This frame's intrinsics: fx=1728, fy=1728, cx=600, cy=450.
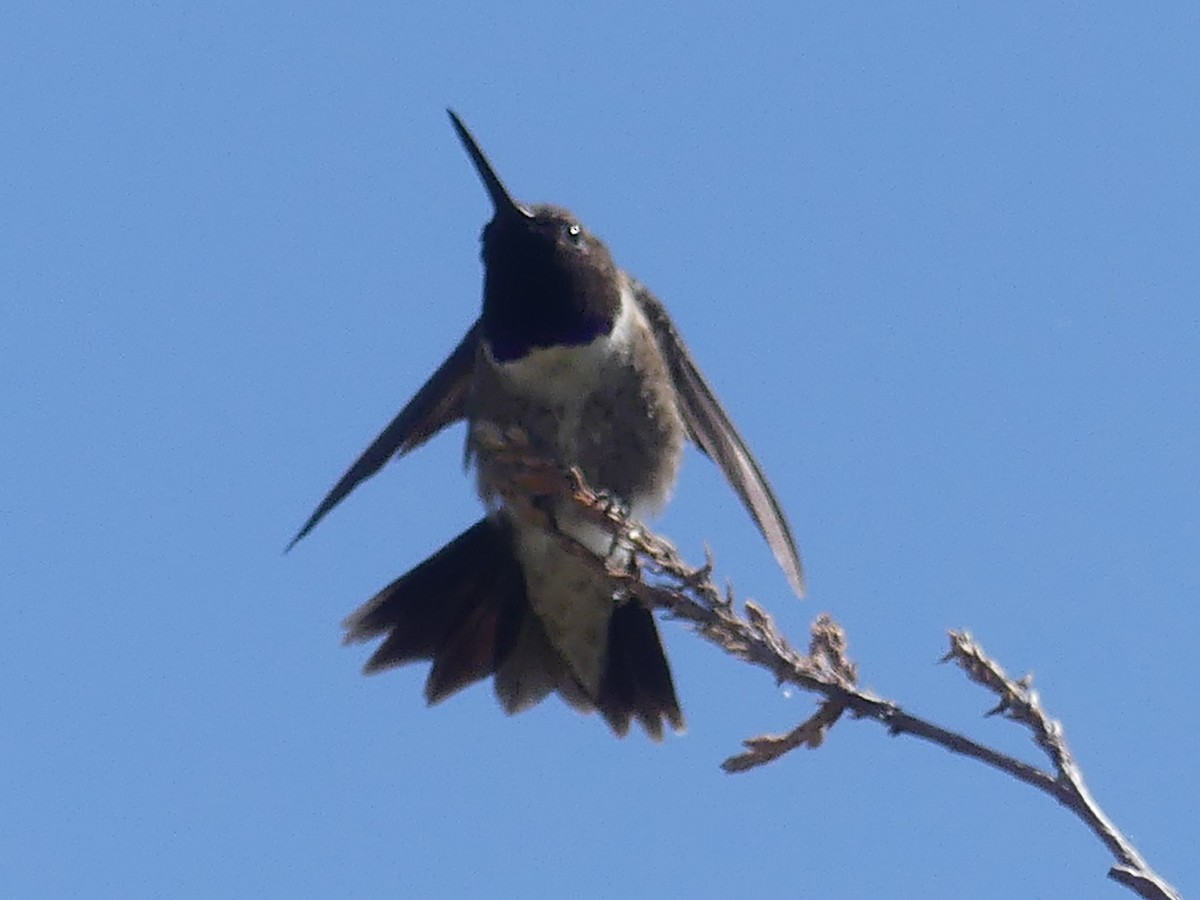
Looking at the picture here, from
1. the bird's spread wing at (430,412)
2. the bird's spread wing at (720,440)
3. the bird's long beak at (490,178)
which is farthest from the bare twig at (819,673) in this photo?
the bird's long beak at (490,178)

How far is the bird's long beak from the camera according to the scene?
17.8ft

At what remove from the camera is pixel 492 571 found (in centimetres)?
535

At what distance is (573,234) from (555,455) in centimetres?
96

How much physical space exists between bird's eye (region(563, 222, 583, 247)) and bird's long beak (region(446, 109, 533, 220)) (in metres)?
0.12

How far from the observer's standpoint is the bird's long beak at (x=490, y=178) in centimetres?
543

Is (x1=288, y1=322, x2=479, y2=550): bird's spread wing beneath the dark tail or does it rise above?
above

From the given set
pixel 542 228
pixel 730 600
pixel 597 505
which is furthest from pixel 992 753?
pixel 542 228

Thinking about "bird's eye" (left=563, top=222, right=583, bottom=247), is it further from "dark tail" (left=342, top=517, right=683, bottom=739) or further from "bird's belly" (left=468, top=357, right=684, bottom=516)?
"dark tail" (left=342, top=517, right=683, bottom=739)

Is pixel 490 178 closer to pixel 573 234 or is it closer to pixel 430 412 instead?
pixel 573 234

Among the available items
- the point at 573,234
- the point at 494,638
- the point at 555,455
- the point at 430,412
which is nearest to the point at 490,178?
the point at 573,234

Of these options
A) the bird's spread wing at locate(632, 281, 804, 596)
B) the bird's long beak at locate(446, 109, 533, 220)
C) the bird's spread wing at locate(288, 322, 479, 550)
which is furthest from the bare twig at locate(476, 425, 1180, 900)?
the bird's long beak at locate(446, 109, 533, 220)

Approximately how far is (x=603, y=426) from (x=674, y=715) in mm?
928

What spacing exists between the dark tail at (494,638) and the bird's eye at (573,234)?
936 millimetres

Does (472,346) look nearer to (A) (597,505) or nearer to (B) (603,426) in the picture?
(B) (603,426)
